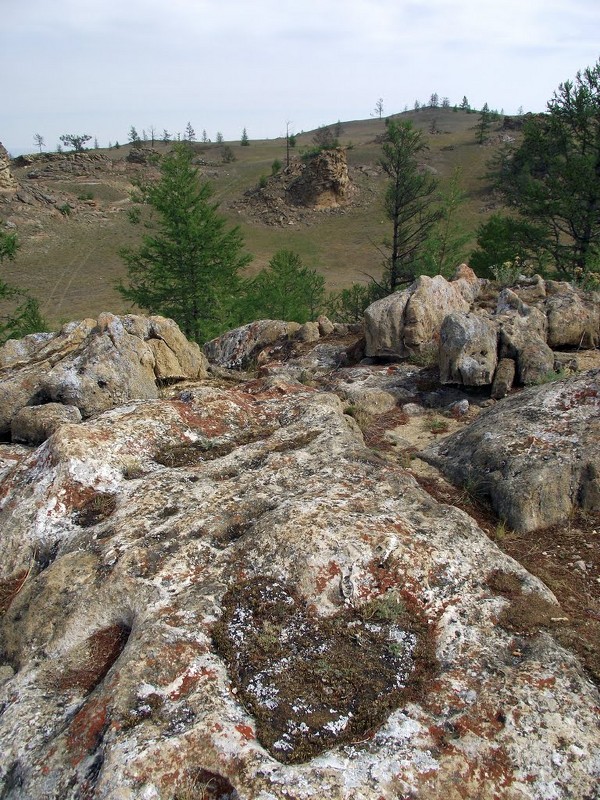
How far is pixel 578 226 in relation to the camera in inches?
1096

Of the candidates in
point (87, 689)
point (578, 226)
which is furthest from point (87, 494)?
point (578, 226)

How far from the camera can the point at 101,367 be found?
10.3m

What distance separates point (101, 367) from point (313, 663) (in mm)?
7752

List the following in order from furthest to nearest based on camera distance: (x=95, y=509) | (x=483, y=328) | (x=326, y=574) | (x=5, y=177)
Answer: (x=5, y=177) → (x=483, y=328) → (x=95, y=509) → (x=326, y=574)

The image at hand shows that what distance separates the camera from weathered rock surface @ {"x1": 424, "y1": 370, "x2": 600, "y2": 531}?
730 cm

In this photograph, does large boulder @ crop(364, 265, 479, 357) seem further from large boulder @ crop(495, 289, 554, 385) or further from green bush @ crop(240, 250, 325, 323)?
green bush @ crop(240, 250, 325, 323)

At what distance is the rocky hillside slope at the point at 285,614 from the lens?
3475 mm

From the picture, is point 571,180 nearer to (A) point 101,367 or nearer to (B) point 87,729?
(A) point 101,367

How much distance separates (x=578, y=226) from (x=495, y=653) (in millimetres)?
28928

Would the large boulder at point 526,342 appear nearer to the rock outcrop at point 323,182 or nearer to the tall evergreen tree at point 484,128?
the rock outcrop at point 323,182

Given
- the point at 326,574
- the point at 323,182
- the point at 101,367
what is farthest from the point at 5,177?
the point at 326,574

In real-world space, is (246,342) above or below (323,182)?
below

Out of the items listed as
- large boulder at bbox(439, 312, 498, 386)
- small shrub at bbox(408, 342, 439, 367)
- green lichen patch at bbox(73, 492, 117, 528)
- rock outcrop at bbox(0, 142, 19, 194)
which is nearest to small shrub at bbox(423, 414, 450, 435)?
large boulder at bbox(439, 312, 498, 386)

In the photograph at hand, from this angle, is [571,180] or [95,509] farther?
[571,180]
